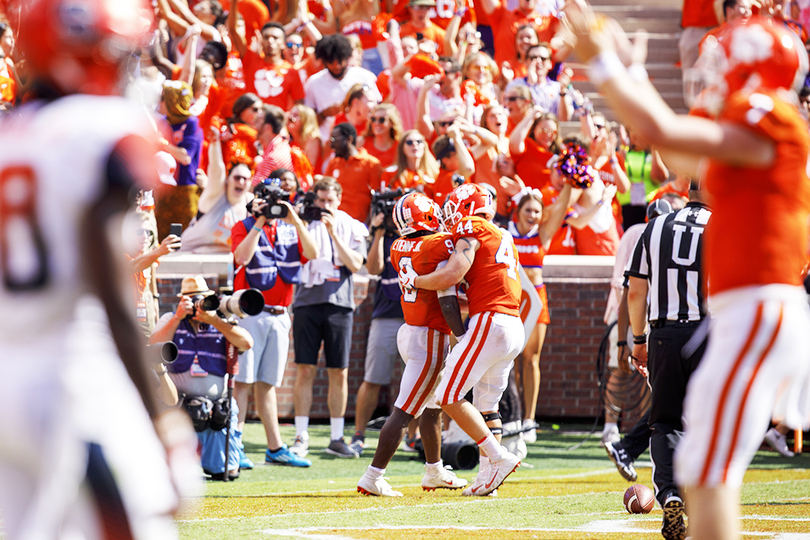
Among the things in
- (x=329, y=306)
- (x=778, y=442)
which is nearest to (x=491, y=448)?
(x=329, y=306)

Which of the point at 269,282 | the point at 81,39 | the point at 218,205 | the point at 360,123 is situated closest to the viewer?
the point at 81,39

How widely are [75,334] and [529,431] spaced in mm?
8514

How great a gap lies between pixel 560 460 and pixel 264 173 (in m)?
4.26

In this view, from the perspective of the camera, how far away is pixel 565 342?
38.9 ft

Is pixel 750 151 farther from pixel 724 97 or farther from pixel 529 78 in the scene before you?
pixel 529 78

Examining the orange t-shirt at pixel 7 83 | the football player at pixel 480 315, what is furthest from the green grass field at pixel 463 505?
the orange t-shirt at pixel 7 83

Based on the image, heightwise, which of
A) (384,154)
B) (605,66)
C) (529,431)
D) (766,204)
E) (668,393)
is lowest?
(529,431)

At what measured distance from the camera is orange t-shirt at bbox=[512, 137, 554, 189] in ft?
38.3

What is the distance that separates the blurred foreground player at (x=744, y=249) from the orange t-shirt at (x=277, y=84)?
995 centimetres

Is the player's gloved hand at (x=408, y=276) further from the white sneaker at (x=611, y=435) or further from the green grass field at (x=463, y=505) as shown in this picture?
the white sneaker at (x=611, y=435)

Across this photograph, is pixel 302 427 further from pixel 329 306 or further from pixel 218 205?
pixel 218 205

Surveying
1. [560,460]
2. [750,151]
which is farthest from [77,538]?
[560,460]

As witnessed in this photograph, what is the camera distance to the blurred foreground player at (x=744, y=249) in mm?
3240

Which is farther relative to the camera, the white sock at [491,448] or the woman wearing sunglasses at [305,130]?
the woman wearing sunglasses at [305,130]
